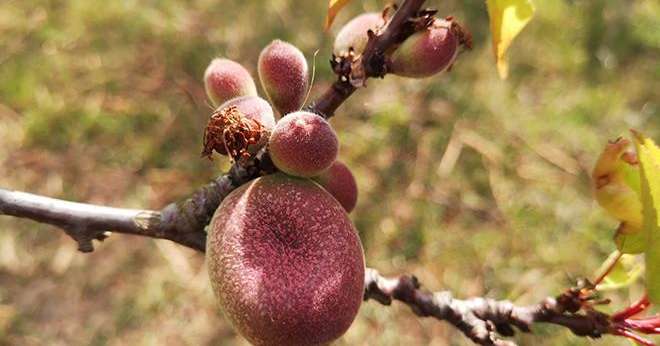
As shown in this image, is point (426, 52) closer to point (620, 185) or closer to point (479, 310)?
point (620, 185)

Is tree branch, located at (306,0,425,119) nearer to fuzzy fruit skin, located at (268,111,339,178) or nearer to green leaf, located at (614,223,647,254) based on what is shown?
fuzzy fruit skin, located at (268,111,339,178)

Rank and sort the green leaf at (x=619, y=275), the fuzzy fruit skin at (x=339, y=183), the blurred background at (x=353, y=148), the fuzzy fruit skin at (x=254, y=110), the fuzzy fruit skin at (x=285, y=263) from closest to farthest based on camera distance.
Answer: the fuzzy fruit skin at (x=285, y=263) < the fuzzy fruit skin at (x=254, y=110) < the fuzzy fruit skin at (x=339, y=183) < the green leaf at (x=619, y=275) < the blurred background at (x=353, y=148)

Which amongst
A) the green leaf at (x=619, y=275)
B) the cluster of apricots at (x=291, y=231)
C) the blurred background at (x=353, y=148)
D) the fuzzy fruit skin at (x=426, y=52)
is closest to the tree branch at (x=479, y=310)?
the green leaf at (x=619, y=275)

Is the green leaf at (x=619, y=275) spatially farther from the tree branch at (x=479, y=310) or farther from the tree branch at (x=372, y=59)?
the tree branch at (x=372, y=59)

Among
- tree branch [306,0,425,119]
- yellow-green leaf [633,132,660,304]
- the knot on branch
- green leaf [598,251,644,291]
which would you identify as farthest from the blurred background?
tree branch [306,0,425,119]

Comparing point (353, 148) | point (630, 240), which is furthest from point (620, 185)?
point (353, 148)

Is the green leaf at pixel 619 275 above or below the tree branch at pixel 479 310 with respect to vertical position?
above
